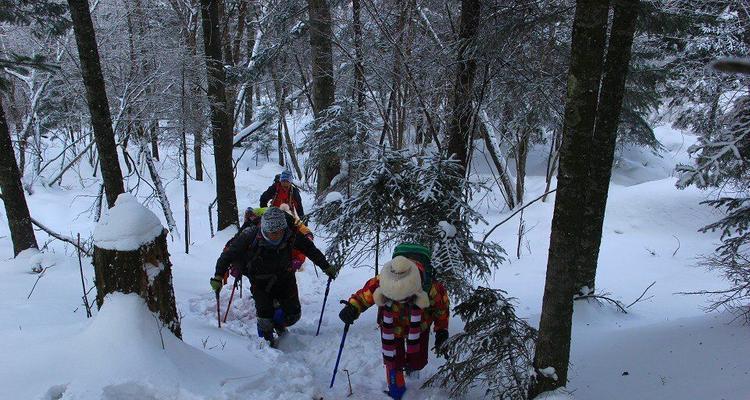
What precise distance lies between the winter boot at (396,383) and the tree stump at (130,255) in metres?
2.07

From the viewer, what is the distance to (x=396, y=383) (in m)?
4.39

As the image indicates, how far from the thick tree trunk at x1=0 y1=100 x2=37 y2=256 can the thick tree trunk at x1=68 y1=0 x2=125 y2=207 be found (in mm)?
3038

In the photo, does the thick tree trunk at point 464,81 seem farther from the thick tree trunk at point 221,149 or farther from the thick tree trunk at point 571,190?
the thick tree trunk at point 221,149

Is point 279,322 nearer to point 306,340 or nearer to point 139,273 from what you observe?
point 306,340

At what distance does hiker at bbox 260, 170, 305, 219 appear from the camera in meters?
8.91

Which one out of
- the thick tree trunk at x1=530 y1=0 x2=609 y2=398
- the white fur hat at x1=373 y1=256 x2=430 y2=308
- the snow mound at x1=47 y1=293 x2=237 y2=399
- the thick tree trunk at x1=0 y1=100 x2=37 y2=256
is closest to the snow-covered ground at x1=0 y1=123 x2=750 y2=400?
the snow mound at x1=47 y1=293 x2=237 y2=399

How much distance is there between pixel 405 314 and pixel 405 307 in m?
0.08

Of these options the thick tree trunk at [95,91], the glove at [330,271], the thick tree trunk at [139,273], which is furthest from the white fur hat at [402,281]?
the thick tree trunk at [95,91]

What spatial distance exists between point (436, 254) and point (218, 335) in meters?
2.54

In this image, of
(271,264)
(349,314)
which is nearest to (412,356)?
(349,314)

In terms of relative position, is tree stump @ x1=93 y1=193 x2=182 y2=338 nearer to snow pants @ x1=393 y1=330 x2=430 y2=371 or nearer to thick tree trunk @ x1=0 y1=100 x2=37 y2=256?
snow pants @ x1=393 y1=330 x2=430 y2=371

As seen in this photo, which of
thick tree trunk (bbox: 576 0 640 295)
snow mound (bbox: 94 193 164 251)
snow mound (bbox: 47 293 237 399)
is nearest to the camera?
snow mound (bbox: 47 293 237 399)

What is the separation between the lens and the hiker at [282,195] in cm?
891

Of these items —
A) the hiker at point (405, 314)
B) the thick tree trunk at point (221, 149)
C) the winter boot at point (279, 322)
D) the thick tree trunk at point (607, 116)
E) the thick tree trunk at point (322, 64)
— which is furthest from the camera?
the thick tree trunk at point (221, 149)
